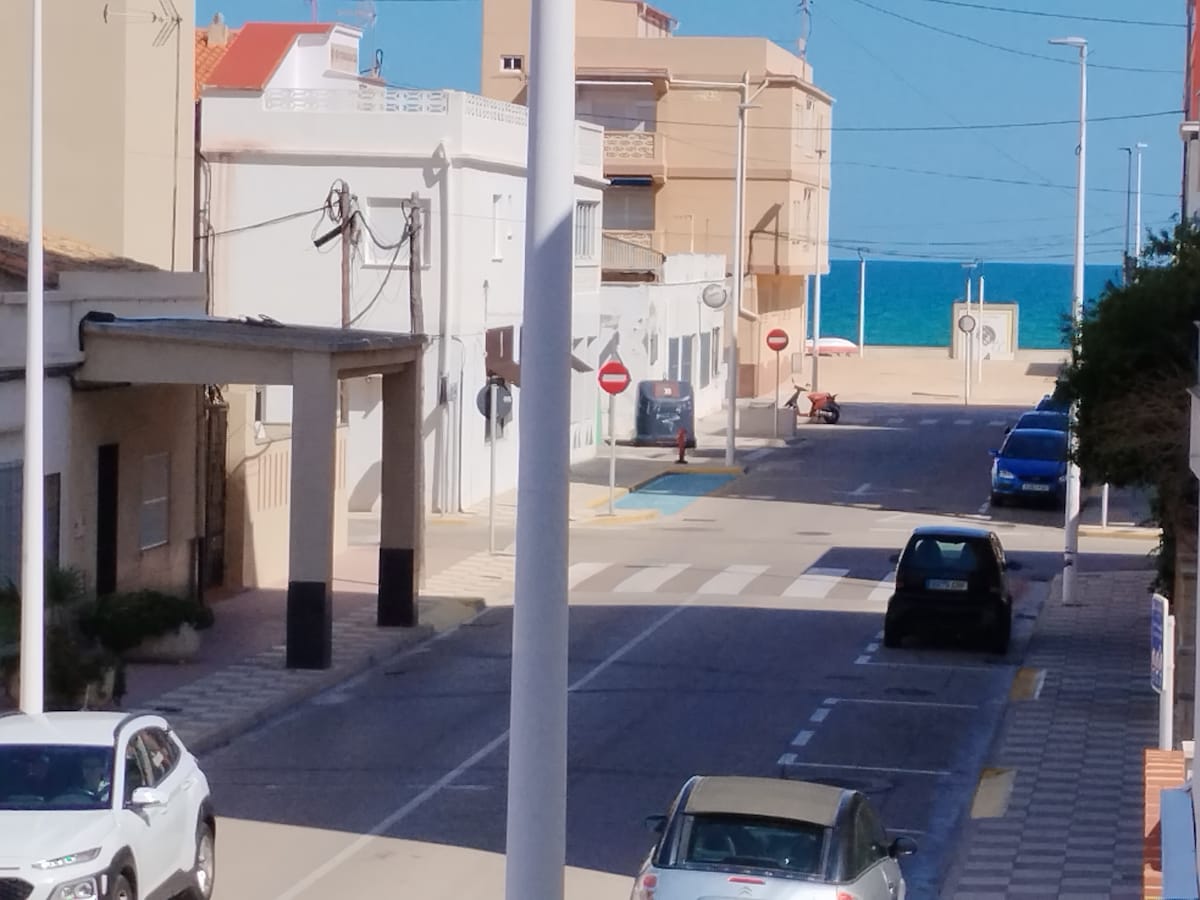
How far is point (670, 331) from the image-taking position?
2350 inches

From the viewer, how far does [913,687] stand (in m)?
22.7

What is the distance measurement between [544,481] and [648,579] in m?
24.4

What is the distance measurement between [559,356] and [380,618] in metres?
19.3

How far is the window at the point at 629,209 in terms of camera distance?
2793 inches

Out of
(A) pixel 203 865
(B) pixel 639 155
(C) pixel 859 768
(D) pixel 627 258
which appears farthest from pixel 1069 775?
(B) pixel 639 155

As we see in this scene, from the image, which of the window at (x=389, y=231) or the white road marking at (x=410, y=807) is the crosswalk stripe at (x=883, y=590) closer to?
the white road marking at (x=410, y=807)

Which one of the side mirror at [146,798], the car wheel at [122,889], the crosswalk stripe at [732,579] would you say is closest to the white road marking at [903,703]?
the crosswalk stripe at [732,579]

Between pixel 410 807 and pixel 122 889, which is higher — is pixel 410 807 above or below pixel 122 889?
below

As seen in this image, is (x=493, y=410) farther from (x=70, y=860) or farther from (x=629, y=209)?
(x=629, y=209)

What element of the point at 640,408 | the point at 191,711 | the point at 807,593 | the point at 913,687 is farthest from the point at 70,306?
the point at 640,408

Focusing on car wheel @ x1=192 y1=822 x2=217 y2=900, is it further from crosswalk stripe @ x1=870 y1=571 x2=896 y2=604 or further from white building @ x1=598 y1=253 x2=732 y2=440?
white building @ x1=598 y1=253 x2=732 y2=440

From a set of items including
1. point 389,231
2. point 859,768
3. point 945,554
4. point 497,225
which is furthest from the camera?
point 497,225

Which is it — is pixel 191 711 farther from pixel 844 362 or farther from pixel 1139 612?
pixel 844 362

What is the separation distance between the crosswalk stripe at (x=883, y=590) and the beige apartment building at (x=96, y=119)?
490 inches
